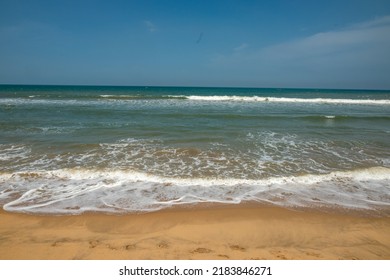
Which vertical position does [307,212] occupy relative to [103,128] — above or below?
below

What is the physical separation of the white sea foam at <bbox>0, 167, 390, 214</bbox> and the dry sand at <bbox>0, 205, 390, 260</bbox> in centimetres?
39

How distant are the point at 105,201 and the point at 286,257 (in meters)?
3.67

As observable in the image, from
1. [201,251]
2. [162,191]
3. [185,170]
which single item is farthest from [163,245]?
[185,170]

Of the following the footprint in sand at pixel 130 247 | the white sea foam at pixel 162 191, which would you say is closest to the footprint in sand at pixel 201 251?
the footprint in sand at pixel 130 247

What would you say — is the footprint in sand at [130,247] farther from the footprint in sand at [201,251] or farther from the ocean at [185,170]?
the ocean at [185,170]

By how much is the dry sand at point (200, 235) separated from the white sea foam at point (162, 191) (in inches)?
15.2

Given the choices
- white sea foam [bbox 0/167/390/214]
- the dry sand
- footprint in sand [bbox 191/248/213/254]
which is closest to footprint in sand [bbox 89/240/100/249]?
the dry sand

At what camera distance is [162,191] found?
18.9ft

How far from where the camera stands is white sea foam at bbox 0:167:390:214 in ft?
16.8

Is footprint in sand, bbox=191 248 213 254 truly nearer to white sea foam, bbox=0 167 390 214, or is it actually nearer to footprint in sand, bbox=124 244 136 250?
footprint in sand, bbox=124 244 136 250

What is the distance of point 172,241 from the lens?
3836 millimetres

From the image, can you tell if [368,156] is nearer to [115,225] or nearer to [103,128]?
[115,225]

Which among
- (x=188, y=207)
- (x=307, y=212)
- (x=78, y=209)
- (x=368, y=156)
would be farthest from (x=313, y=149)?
(x=78, y=209)

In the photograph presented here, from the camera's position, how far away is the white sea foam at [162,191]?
5.12m
